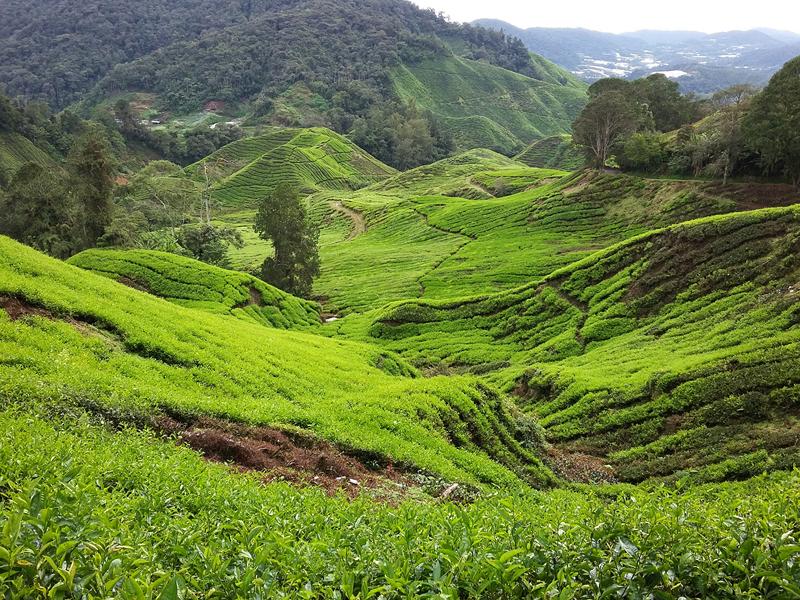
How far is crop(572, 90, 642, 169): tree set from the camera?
266 feet

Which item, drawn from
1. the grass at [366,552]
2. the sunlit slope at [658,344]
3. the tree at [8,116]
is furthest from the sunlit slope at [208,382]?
the tree at [8,116]

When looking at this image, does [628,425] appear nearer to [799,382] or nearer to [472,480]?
[799,382]

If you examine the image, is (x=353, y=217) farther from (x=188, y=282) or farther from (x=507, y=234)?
(x=188, y=282)

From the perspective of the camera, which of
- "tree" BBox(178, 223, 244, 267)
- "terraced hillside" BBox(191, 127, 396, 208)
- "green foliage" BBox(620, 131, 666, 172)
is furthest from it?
"terraced hillside" BBox(191, 127, 396, 208)

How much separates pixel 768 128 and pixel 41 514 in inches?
2781

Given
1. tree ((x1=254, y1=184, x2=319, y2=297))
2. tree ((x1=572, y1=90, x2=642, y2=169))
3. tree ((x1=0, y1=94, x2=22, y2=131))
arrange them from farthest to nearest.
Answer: tree ((x1=0, y1=94, x2=22, y2=131))
tree ((x1=572, y1=90, x2=642, y2=169))
tree ((x1=254, y1=184, x2=319, y2=297))

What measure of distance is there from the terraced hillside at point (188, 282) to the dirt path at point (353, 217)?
219 feet

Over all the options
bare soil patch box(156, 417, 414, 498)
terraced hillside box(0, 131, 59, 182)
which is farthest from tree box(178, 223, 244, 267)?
terraced hillside box(0, 131, 59, 182)

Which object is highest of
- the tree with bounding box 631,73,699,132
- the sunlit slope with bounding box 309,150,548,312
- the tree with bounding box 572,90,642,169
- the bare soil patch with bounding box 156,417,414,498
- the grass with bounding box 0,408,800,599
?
the tree with bounding box 631,73,699,132

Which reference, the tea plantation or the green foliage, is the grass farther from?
the green foliage

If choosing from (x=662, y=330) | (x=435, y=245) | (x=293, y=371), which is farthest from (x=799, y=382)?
(x=435, y=245)

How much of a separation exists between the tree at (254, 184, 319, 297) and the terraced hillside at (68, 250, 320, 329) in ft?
49.8

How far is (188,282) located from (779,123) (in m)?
64.3

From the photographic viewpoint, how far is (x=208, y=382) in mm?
18766
